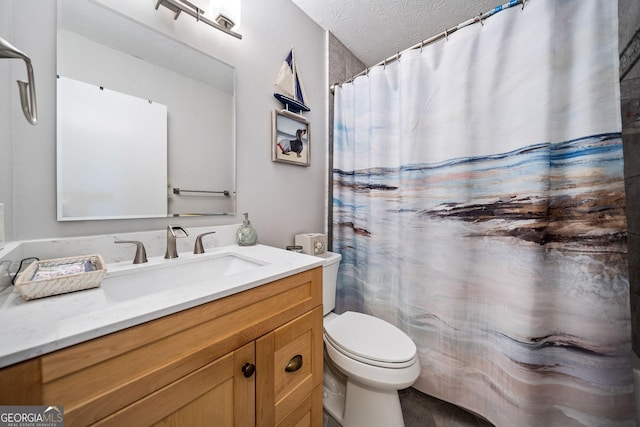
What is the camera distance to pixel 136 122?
91cm

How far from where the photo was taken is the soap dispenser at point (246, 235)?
1.13m

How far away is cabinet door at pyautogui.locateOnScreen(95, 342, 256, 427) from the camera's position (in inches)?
18.9

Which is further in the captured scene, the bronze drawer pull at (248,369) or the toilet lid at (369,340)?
the toilet lid at (369,340)

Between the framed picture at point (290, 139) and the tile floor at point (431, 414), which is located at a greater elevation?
the framed picture at point (290, 139)

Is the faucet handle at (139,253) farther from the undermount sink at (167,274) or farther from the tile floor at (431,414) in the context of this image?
the tile floor at (431,414)

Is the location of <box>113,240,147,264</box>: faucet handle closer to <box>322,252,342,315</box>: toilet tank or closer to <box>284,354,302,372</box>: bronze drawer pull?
<box>284,354,302,372</box>: bronze drawer pull

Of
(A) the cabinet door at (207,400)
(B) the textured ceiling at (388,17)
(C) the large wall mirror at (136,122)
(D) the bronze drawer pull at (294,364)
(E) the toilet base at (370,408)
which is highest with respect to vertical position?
(B) the textured ceiling at (388,17)

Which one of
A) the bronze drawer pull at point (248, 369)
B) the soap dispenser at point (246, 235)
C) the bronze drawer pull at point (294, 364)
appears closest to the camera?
the bronze drawer pull at point (248, 369)

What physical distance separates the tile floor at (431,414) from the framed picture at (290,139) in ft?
4.72

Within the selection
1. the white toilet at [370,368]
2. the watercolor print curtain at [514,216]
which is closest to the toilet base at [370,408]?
the white toilet at [370,368]

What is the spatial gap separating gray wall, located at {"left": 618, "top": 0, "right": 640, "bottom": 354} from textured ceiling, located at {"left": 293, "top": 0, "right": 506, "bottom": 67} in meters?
0.65

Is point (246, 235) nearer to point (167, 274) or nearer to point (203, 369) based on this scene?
point (167, 274)

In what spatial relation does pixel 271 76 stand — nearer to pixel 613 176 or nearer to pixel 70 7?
pixel 70 7

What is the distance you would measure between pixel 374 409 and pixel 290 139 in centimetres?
145
